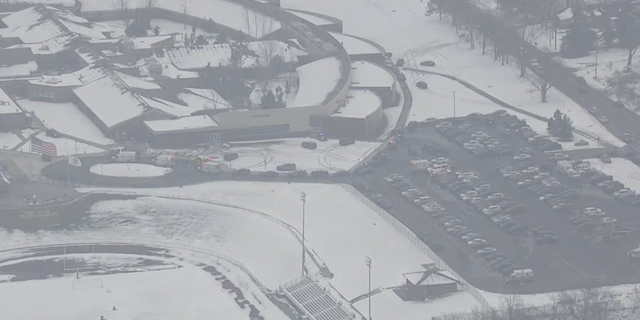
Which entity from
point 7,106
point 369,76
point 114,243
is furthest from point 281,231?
point 369,76

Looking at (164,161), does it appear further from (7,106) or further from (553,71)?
(553,71)

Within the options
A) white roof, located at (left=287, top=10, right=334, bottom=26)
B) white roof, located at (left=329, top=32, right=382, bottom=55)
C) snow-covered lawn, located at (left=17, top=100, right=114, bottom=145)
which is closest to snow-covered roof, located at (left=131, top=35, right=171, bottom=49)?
snow-covered lawn, located at (left=17, top=100, right=114, bottom=145)

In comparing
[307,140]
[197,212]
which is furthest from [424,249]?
[307,140]

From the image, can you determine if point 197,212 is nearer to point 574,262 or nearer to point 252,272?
point 252,272

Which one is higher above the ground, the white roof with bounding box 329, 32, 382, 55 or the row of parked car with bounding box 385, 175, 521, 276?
the white roof with bounding box 329, 32, 382, 55

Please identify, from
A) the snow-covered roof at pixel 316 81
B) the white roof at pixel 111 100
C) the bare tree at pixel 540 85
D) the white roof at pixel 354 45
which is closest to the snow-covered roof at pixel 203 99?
the white roof at pixel 111 100

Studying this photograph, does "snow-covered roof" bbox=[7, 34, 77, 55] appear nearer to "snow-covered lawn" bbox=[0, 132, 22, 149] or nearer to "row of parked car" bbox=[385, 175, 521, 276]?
"snow-covered lawn" bbox=[0, 132, 22, 149]
